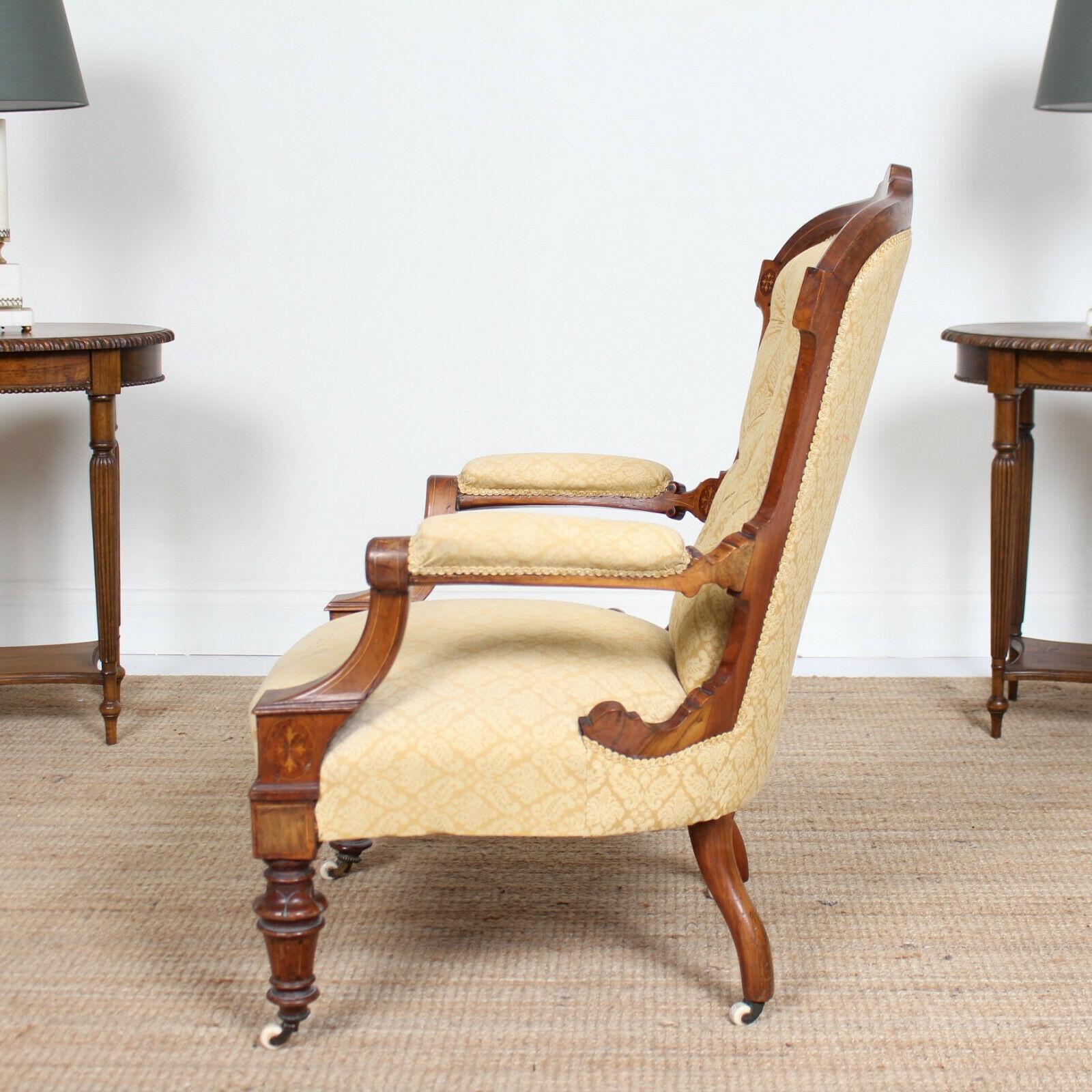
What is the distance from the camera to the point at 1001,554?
3.03m

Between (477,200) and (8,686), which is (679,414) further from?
(8,686)

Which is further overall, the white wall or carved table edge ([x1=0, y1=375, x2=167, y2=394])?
the white wall

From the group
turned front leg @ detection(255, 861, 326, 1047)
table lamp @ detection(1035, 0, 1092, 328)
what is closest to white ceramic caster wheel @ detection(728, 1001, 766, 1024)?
turned front leg @ detection(255, 861, 326, 1047)

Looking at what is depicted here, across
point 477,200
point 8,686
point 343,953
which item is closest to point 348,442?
point 477,200

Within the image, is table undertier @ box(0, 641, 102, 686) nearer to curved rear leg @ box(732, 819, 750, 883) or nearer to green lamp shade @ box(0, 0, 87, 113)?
green lamp shade @ box(0, 0, 87, 113)

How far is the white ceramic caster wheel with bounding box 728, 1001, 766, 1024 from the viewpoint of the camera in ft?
6.06

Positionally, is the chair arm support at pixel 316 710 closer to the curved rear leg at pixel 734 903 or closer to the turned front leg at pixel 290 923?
the turned front leg at pixel 290 923

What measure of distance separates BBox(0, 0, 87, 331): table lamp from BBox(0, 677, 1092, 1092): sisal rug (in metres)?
0.96

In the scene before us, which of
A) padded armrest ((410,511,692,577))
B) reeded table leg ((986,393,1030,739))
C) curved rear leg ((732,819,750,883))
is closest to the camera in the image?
padded armrest ((410,511,692,577))

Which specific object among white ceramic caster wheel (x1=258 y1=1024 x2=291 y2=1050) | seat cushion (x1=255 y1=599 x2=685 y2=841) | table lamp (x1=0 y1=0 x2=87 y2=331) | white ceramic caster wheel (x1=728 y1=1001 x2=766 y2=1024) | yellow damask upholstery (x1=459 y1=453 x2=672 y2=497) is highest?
table lamp (x1=0 y1=0 x2=87 y2=331)

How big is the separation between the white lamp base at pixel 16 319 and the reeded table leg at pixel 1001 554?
2.02 metres

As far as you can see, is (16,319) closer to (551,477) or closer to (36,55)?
(36,55)

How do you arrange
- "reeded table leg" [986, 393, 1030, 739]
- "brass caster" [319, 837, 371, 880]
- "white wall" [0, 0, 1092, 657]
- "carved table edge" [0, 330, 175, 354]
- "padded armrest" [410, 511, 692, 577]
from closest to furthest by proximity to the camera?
"padded armrest" [410, 511, 692, 577], "brass caster" [319, 837, 371, 880], "carved table edge" [0, 330, 175, 354], "reeded table leg" [986, 393, 1030, 739], "white wall" [0, 0, 1092, 657]

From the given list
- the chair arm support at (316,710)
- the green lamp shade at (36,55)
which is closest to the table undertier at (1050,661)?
the chair arm support at (316,710)
